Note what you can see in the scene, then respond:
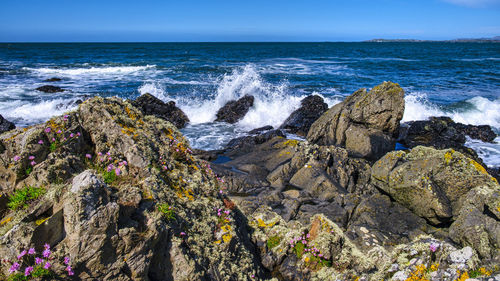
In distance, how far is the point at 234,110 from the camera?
71.6 ft

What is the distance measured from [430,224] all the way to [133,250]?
6.72 meters

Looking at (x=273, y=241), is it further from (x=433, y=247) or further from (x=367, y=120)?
(x=367, y=120)

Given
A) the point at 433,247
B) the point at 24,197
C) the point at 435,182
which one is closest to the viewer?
the point at 24,197

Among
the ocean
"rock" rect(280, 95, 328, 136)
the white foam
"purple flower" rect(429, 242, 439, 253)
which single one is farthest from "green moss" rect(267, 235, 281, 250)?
the white foam

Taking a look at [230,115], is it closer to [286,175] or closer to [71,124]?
[286,175]

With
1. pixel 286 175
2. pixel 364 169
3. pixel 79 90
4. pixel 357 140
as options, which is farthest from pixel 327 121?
pixel 79 90

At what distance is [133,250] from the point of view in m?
3.03

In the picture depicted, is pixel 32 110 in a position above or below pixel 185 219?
below

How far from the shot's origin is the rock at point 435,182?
6895 mm

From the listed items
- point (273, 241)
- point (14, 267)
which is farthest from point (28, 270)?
point (273, 241)

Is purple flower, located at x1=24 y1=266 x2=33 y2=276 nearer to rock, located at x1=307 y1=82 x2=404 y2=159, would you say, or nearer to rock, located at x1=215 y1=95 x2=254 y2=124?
rock, located at x1=307 y1=82 x2=404 y2=159

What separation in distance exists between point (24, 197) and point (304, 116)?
17.2 meters

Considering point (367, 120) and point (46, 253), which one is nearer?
point (46, 253)

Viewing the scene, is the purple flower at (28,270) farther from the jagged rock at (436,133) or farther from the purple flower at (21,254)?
the jagged rock at (436,133)
